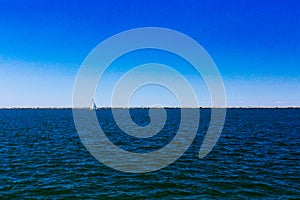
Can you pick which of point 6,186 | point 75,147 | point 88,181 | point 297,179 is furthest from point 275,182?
point 75,147

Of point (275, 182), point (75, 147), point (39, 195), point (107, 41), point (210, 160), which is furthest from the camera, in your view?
point (75, 147)

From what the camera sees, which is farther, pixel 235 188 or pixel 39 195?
pixel 235 188

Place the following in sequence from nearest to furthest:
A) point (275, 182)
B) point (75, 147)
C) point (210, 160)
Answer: point (275, 182) < point (210, 160) < point (75, 147)

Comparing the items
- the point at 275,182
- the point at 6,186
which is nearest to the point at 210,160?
the point at 275,182

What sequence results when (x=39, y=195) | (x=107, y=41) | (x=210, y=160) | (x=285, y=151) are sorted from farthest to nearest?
1. (x=285, y=151)
2. (x=210, y=160)
3. (x=107, y=41)
4. (x=39, y=195)

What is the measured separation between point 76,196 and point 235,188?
14642 millimetres

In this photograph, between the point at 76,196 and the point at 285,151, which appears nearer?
the point at 76,196

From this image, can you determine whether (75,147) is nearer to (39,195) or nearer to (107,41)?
(39,195)

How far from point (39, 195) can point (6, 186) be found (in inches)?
179

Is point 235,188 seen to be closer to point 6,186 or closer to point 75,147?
point 6,186

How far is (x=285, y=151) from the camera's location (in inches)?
1684

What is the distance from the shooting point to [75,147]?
46969 mm

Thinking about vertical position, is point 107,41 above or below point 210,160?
above

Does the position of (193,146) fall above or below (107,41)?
below
